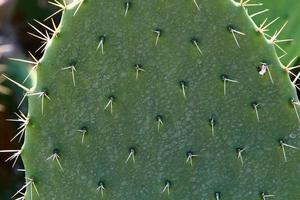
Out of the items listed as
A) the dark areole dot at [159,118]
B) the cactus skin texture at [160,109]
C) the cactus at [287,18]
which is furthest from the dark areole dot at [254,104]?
the cactus at [287,18]

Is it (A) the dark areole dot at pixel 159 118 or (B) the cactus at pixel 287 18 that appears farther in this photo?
(B) the cactus at pixel 287 18

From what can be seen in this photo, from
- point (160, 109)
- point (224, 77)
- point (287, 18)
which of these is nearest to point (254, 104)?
point (224, 77)

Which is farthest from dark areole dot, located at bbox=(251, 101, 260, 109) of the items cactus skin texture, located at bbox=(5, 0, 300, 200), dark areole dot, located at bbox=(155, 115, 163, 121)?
dark areole dot, located at bbox=(155, 115, 163, 121)

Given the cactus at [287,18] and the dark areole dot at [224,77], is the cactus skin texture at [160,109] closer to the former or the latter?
the dark areole dot at [224,77]

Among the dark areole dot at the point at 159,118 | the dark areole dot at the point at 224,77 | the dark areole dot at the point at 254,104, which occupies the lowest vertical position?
the dark areole dot at the point at 159,118

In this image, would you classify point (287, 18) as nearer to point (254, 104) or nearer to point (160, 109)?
point (254, 104)

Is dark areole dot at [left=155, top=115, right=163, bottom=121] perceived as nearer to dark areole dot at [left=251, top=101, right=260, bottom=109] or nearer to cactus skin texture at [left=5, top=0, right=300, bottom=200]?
cactus skin texture at [left=5, top=0, right=300, bottom=200]
